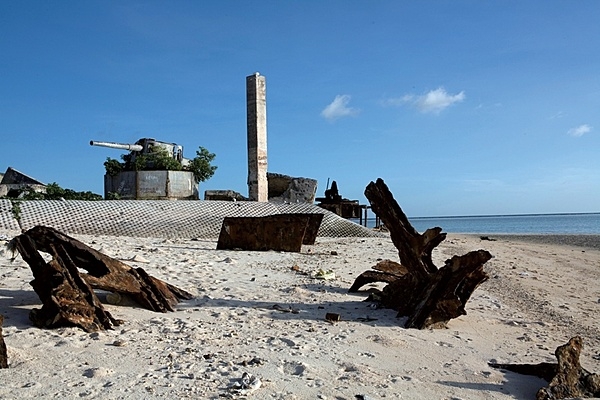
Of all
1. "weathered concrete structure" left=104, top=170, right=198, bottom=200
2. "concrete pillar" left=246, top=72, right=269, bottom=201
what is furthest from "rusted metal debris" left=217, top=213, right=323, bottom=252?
"concrete pillar" left=246, top=72, right=269, bottom=201

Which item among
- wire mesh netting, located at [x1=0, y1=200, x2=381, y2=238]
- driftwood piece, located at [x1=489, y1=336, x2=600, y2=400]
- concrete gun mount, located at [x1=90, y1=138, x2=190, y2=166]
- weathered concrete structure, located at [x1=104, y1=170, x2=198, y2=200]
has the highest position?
concrete gun mount, located at [x1=90, y1=138, x2=190, y2=166]

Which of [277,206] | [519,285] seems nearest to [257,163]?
[277,206]

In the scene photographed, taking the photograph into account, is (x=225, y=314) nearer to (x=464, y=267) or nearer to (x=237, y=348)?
(x=237, y=348)

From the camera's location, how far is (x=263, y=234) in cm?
765

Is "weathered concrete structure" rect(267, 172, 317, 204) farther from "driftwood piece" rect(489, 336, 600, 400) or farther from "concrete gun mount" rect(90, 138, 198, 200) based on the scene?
"driftwood piece" rect(489, 336, 600, 400)

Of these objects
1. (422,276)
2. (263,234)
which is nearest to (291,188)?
(263,234)

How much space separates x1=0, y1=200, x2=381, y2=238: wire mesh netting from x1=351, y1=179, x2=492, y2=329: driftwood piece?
6092 millimetres

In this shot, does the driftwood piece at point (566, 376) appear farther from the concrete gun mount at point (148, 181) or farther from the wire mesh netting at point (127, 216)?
the concrete gun mount at point (148, 181)

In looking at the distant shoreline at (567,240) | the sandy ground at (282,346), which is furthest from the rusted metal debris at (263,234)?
the distant shoreline at (567,240)

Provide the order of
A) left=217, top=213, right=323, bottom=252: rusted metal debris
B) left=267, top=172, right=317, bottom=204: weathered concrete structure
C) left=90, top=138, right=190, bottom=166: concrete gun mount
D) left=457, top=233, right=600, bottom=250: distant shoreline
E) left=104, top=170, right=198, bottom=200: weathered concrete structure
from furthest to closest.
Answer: left=267, top=172, right=317, bottom=204: weathered concrete structure < left=90, top=138, right=190, bottom=166: concrete gun mount < left=457, top=233, right=600, bottom=250: distant shoreline < left=104, top=170, right=198, bottom=200: weathered concrete structure < left=217, top=213, right=323, bottom=252: rusted metal debris

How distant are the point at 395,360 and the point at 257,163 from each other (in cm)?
1411

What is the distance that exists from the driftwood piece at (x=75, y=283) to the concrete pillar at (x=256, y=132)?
13.0 m

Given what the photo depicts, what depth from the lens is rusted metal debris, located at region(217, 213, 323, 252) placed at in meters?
7.63

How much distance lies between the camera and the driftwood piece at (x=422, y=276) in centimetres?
339
